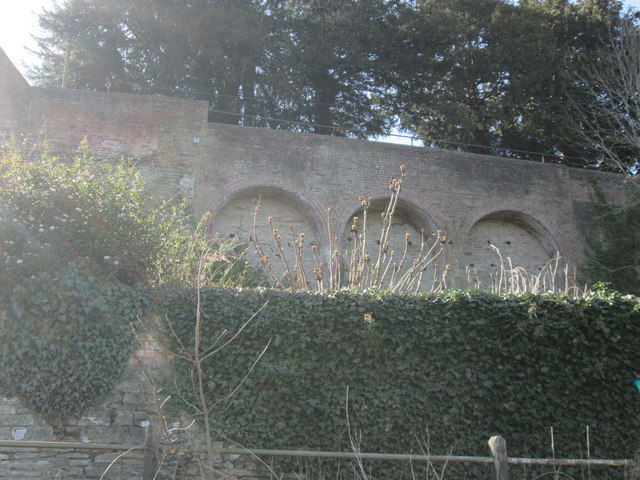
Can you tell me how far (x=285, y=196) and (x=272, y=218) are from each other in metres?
0.71

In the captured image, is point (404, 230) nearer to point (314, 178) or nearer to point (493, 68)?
point (314, 178)

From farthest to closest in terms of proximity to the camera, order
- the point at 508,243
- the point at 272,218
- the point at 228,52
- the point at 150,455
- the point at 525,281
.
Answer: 1. the point at 228,52
2. the point at 508,243
3. the point at 272,218
4. the point at 525,281
5. the point at 150,455

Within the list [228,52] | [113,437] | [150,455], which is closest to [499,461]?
[150,455]

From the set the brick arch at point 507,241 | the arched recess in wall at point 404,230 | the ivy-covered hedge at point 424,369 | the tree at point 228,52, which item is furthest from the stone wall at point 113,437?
the tree at point 228,52

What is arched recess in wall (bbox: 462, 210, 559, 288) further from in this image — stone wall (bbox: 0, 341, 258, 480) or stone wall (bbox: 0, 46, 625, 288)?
stone wall (bbox: 0, 341, 258, 480)

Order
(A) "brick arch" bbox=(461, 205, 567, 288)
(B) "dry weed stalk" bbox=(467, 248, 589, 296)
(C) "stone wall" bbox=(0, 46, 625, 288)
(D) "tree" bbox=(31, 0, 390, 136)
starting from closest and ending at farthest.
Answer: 1. (B) "dry weed stalk" bbox=(467, 248, 589, 296)
2. (C) "stone wall" bbox=(0, 46, 625, 288)
3. (A) "brick arch" bbox=(461, 205, 567, 288)
4. (D) "tree" bbox=(31, 0, 390, 136)

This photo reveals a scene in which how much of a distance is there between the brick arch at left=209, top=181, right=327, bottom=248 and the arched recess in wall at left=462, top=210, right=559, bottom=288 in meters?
3.33

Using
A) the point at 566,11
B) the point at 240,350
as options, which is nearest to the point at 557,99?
the point at 566,11

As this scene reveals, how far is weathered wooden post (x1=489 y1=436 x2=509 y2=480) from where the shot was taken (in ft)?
15.9

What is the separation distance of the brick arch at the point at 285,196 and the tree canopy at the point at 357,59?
171 inches

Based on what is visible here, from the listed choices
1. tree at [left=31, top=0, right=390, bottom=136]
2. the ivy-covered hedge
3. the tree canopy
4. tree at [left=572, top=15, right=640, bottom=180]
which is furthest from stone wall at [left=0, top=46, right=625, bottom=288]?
the ivy-covered hedge

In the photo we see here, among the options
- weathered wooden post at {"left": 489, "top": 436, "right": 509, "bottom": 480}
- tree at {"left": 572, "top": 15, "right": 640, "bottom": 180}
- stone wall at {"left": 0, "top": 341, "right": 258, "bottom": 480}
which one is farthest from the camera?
tree at {"left": 572, "top": 15, "right": 640, "bottom": 180}

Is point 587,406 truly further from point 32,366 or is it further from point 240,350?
point 32,366

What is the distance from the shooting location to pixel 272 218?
12.9 m
